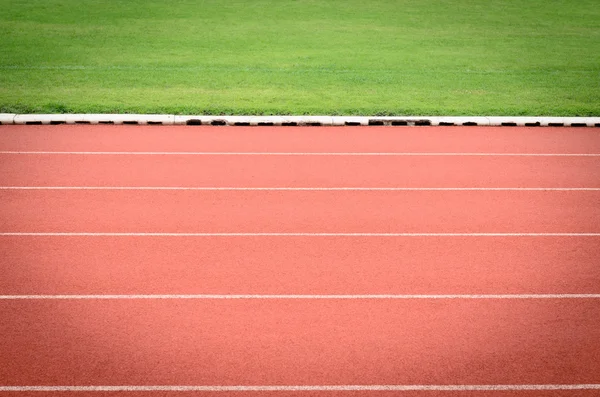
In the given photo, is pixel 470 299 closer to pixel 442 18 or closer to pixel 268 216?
pixel 268 216

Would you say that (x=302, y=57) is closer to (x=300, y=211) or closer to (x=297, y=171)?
(x=297, y=171)

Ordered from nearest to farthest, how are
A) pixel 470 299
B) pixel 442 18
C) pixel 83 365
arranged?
pixel 83 365, pixel 470 299, pixel 442 18

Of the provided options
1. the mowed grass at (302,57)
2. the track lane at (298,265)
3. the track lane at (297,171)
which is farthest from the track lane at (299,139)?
the track lane at (298,265)

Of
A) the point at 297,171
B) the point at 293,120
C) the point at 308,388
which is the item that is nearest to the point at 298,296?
the point at 308,388

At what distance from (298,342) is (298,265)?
3.75 ft

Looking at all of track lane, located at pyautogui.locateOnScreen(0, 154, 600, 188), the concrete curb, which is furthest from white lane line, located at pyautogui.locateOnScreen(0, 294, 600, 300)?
the concrete curb

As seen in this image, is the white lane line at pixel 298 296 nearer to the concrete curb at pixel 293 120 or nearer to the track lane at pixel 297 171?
the track lane at pixel 297 171

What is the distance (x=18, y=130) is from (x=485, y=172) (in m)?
6.05

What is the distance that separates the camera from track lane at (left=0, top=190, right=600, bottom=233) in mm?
6660

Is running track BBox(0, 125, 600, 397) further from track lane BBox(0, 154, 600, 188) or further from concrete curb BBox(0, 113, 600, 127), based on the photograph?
concrete curb BBox(0, 113, 600, 127)

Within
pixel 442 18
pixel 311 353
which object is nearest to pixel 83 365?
pixel 311 353

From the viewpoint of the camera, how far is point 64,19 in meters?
17.5

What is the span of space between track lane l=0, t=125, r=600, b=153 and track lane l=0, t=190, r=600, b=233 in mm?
1512

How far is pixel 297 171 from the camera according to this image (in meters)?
8.11
